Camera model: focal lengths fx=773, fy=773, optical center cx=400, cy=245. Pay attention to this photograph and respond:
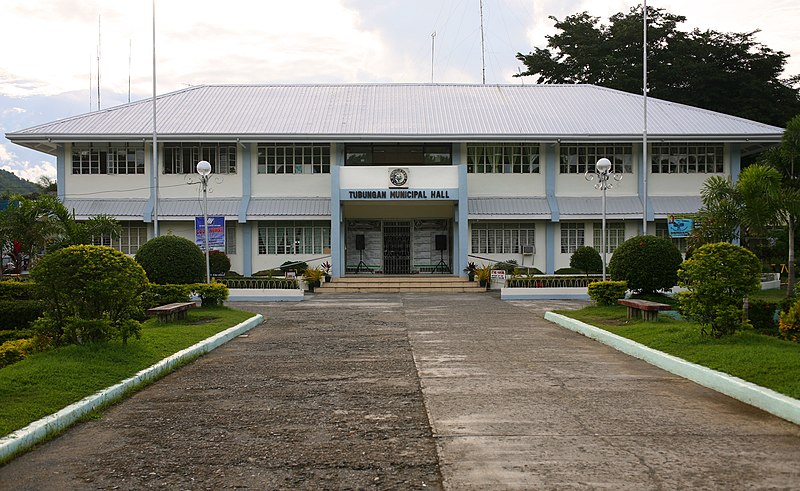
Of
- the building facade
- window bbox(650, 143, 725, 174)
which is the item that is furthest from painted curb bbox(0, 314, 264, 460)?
window bbox(650, 143, 725, 174)

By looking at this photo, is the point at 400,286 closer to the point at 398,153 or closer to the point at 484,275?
the point at 484,275

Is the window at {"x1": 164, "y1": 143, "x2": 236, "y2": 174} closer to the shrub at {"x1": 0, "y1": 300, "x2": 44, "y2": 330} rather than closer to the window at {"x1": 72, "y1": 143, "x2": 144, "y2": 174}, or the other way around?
the window at {"x1": 72, "y1": 143, "x2": 144, "y2": 174}

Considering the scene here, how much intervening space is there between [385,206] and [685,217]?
11813 mm

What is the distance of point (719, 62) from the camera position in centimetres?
4469

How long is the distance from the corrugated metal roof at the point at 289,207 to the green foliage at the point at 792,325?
21.2 m

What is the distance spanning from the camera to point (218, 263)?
28.5 meters

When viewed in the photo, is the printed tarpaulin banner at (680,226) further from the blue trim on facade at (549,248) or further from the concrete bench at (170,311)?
the concrete bench at (170,311)

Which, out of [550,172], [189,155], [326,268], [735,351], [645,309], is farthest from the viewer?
[550,172]

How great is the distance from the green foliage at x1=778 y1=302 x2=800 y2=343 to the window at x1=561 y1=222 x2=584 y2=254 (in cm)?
2012

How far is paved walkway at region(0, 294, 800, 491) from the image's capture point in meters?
5.33

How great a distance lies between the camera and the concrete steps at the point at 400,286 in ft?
91.3

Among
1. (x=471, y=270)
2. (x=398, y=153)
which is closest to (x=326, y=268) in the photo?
(x=471, y=270)

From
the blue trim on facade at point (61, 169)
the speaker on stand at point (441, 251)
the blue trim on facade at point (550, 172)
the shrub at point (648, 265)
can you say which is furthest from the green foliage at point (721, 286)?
the blue trim on facade at point (61, 169)

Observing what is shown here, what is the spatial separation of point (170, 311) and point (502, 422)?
30.2 feet
